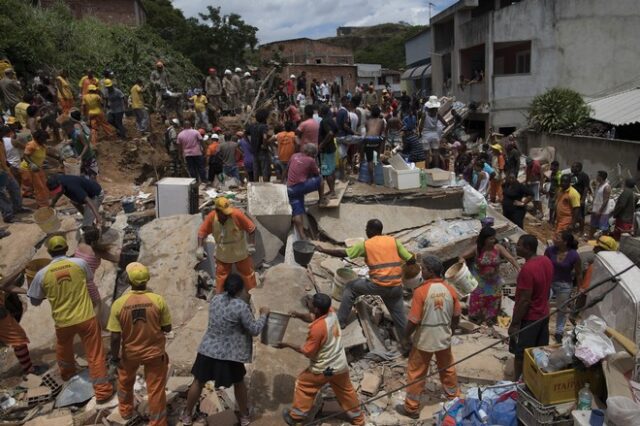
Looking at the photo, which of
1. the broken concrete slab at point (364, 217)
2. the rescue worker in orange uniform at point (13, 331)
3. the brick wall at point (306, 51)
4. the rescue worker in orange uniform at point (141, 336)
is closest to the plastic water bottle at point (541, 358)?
the rescue worker in orange uniform at point (141, 336)

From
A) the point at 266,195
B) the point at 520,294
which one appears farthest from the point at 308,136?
the point at 520,294

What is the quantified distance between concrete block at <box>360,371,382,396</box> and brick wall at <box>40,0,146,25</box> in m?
28.0

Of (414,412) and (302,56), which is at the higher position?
(302,56)

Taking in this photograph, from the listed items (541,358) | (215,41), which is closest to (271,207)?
(541,358)

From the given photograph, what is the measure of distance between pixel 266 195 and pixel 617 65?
18.2 m

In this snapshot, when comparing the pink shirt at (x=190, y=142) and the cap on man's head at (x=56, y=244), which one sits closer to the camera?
the cap on man's head at (x=56, y=244)

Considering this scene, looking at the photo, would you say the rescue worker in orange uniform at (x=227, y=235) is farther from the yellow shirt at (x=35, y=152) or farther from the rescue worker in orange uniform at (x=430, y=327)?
the yellow shirt at (x=35, y=152)

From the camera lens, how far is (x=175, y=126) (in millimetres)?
13133

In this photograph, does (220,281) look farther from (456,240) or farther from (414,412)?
(456,240)

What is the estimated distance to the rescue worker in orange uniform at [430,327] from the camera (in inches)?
195

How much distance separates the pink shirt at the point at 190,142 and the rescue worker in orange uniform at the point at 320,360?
6271mm

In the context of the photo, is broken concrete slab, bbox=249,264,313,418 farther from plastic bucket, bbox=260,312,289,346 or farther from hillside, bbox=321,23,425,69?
hillside, bbox=321,23,425,69

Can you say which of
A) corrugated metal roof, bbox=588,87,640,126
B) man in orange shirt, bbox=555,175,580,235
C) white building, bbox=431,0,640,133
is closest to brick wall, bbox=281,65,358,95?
white building, bbox=431,0,640,133

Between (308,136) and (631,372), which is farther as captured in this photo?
(308,136)
